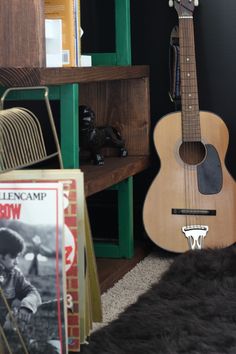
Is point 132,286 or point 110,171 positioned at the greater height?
point 110,171

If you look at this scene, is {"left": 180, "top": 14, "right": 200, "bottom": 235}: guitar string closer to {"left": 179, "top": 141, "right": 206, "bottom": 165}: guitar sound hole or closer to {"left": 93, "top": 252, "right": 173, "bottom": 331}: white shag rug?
{"left": 179, "top": 141, "right": 206, "bottom": 165}: guitar sound hole

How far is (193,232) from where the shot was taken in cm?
256

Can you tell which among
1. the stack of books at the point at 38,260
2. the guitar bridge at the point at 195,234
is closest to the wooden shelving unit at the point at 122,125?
the guitar bridge at the point at 195,234

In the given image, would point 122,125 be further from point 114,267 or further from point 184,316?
point 184,316

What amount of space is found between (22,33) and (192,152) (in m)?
1.08

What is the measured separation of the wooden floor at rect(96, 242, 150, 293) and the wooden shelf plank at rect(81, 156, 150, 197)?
0.96 feet

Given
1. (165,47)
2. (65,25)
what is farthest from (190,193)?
(65,25)

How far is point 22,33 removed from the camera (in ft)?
5.64

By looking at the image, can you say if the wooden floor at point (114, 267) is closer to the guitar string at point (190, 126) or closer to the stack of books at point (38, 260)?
the guitar string at point (190, 126)

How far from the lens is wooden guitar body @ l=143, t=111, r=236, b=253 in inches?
101

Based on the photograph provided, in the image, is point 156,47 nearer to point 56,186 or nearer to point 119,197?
point 119,197

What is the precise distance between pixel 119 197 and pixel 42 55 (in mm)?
994

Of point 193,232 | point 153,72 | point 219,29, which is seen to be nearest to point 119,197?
point 193,232

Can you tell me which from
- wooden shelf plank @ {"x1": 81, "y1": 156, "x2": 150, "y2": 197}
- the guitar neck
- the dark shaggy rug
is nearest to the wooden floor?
the dark shaggy rug
